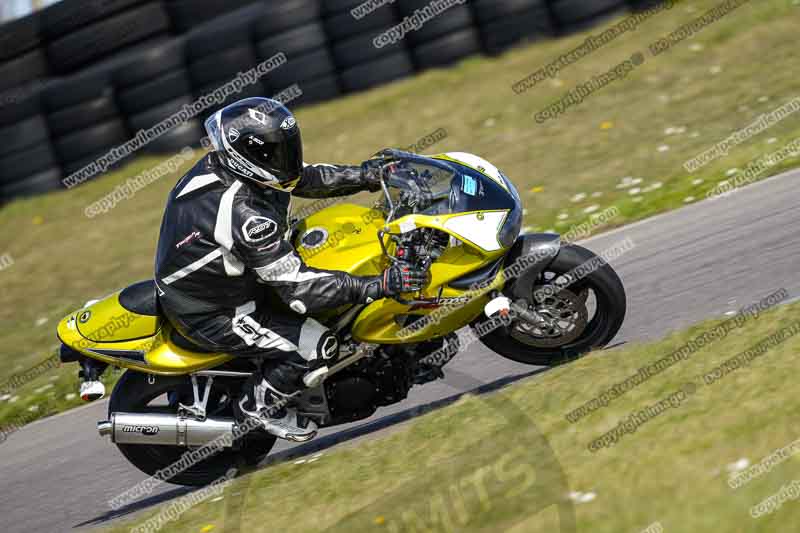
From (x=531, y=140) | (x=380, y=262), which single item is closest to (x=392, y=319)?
(x=380, y=262)

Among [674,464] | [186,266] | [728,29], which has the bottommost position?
[728,29]

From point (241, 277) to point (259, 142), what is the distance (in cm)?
77

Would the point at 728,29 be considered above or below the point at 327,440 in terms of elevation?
below

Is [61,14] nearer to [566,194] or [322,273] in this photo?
[566,194]

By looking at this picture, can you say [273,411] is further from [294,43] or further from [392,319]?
[294,43]

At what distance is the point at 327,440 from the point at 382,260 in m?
1.51

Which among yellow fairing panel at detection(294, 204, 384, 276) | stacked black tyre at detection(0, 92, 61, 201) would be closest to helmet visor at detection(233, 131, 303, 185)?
yellow fairing panel at detection(294, 204, 384, 276)

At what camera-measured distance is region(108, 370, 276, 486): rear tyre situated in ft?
18.2

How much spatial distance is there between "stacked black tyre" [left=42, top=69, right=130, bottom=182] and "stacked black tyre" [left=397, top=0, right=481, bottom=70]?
156 inches

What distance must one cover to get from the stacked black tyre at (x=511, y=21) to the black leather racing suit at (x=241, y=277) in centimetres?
750

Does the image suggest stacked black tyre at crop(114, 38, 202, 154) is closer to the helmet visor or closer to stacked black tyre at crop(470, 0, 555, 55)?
stacked black tyre at crop(470, 0, 555, 55)

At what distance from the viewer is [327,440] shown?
6.07 metres

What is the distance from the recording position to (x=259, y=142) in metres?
4.73

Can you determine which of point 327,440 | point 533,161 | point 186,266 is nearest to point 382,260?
point 186,266
